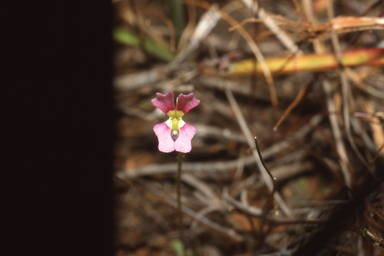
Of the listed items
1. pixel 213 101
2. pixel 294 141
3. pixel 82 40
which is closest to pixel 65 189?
pixel 82 40

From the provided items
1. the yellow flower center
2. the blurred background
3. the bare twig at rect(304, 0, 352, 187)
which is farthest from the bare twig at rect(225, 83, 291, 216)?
the yellow flower center

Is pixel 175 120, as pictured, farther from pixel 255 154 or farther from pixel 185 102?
pixel 255 154

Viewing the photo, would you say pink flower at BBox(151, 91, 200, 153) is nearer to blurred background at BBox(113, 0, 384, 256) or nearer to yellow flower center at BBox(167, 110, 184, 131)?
yellow flower center at BBox(167, 110, 184, 131)

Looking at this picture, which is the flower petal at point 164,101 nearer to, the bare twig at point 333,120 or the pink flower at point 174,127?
the pink flower at point 174,127

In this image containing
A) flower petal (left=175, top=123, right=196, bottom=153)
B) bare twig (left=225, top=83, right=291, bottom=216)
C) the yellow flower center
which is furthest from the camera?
bare twig (left=225, top=83, right=291, bottom=216)

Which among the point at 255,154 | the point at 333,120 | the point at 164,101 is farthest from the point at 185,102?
the point at 333,120

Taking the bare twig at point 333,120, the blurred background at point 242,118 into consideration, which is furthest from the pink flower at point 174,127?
the bare twig at point 333,120
